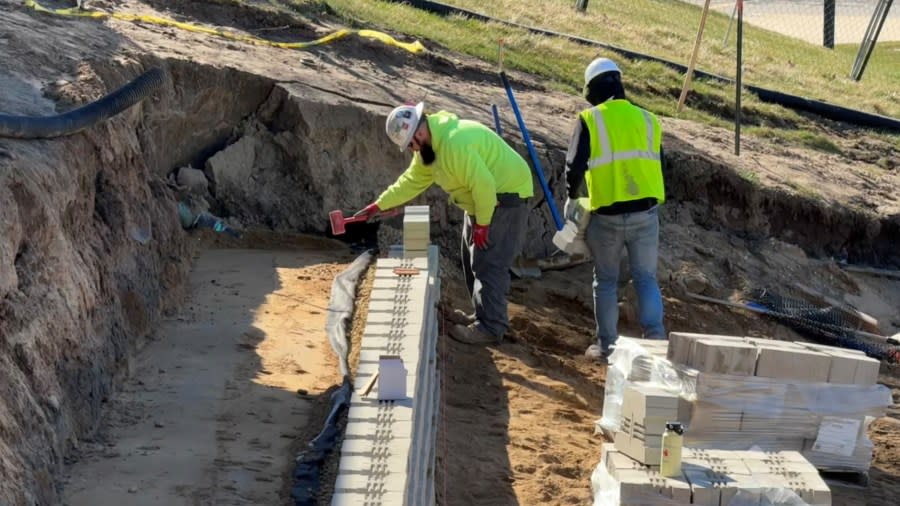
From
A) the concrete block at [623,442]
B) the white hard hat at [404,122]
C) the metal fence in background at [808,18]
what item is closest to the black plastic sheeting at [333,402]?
the white hard hat at [404,122]

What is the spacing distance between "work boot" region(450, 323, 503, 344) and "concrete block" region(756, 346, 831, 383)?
7.75ft

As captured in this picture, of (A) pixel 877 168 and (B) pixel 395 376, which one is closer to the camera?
(B) pixel 395 376

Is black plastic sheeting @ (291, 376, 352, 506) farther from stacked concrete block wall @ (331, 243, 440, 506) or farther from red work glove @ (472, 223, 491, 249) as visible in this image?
red work glove @ (472, 223, 491, 249)

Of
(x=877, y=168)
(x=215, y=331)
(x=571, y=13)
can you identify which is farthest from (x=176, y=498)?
(x=571, y=13)

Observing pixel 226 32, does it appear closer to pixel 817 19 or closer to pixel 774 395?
pixel 774 395

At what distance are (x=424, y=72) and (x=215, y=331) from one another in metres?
5.16

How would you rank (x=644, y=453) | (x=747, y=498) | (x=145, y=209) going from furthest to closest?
(x=145, y=209) → (x=644, y=453) → (x=747, y=498)

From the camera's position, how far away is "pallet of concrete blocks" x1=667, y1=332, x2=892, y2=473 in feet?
21.9

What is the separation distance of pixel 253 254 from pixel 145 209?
1581 millimetres

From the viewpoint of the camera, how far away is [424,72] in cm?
1226

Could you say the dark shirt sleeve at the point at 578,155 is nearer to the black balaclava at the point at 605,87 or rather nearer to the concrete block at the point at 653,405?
the black balaclava at the point at 605,87

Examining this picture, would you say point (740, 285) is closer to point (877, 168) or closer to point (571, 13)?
point (877, 168)

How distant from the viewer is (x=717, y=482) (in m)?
5.90

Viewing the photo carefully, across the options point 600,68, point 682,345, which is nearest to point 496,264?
point 600,68
